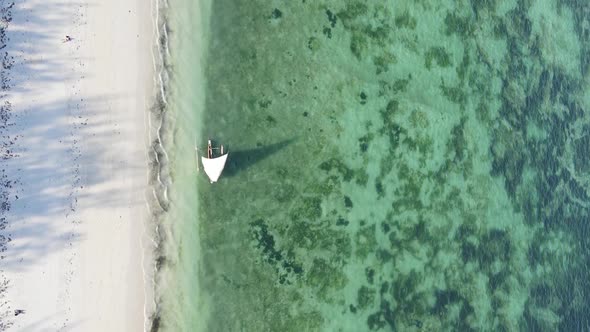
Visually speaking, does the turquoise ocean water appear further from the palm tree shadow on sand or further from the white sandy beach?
the white sandy beach

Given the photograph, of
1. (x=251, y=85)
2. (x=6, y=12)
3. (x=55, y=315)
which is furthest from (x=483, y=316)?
(x=6, y=12)

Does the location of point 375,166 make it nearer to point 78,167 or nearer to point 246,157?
point 246,157

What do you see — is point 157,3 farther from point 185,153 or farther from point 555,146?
point 555,146

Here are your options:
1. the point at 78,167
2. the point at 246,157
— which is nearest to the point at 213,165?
the point at 246,157

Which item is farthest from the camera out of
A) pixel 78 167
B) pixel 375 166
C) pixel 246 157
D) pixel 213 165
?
pixel 375 166

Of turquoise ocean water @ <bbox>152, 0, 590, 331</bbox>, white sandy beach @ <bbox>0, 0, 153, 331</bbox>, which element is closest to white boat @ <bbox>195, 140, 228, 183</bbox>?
turquoise ocean water @ <bbox>152, 0, 590, 331</bbox>

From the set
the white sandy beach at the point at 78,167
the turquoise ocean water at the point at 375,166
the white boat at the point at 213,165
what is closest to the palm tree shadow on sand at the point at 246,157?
the turquoise ocean water at the point at 375,166
